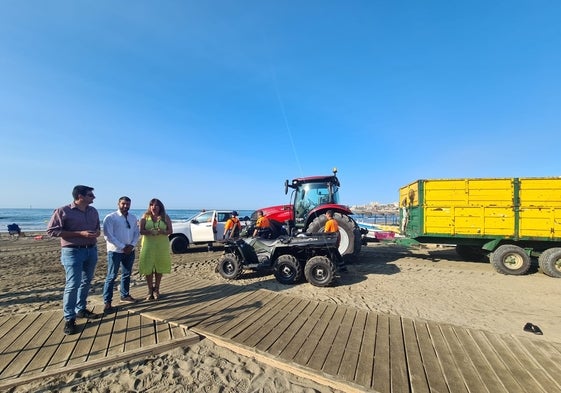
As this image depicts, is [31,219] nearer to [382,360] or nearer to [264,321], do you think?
[264,321]

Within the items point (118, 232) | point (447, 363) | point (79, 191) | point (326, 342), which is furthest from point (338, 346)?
point (79, 191)

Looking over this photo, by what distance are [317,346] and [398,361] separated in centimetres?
81

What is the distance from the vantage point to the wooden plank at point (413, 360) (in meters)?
2.36

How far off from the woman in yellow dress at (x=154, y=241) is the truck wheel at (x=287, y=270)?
2383 millimetres

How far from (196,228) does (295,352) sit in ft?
29.6

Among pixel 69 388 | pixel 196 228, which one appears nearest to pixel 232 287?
pixel 69 388

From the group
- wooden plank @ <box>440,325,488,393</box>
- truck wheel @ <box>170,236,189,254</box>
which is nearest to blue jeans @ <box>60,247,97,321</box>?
wooden plank @ <box>440,325,488,393</box>

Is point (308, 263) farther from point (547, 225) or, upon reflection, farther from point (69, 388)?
point (547, 225)

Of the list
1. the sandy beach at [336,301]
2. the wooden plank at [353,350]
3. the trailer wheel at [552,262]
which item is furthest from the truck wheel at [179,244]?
the trailer wheel at [552,262]

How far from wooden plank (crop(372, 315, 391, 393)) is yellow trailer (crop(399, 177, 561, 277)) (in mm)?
4959

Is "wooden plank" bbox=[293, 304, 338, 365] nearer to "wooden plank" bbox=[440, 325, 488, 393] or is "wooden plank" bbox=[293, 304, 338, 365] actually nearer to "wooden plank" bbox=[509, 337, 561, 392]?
"wooden plank" bbox=[440, 325, 488, 393]

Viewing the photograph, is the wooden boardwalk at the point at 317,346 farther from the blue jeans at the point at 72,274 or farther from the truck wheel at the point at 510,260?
the truck wheel at the point at 510,260

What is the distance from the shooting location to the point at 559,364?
2693 millimetres

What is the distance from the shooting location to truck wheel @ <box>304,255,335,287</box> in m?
5.63
